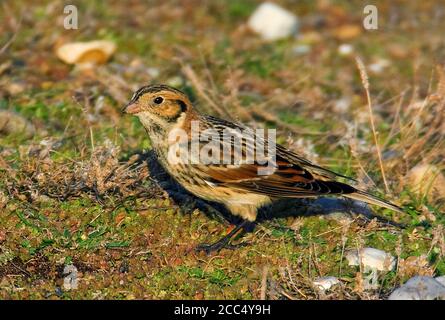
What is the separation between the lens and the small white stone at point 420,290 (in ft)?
15.9

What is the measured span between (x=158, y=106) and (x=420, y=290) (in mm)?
2205

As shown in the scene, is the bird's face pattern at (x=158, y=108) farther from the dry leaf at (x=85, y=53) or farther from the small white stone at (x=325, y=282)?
the dry leaf at (x=85, y=53)

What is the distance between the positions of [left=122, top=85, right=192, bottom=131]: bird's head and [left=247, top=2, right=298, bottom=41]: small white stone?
424 centimetres

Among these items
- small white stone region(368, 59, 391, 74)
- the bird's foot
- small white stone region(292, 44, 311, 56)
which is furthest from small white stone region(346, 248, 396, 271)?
small white stone region(292, 44, 311, 56)

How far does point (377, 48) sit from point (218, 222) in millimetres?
4749

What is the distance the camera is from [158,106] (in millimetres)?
5812

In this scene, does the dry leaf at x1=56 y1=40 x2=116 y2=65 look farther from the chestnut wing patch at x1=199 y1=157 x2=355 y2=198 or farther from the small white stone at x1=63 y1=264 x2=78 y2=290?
the small white stone at x1=63 y1=264 x2=78 y2=290

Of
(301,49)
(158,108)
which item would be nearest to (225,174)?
(158,108)

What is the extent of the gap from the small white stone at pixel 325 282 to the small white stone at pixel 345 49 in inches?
197

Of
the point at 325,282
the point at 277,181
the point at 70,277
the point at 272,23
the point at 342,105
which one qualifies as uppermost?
the point at 272,23

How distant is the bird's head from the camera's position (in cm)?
577

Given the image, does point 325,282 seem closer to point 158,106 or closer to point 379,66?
point 158,106
